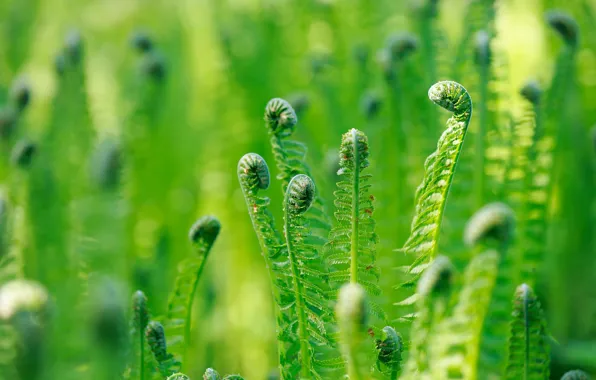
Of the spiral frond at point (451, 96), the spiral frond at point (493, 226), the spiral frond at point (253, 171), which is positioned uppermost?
the spiral frond at point (451, 96)

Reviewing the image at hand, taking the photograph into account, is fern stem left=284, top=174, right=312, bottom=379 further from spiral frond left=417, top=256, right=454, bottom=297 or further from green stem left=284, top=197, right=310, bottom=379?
spiral frond left=417, top=256, right=454, bottom=297

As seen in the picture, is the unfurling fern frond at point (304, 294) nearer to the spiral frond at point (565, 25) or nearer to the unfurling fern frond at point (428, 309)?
the unfurling fern frond at point (428, 309)

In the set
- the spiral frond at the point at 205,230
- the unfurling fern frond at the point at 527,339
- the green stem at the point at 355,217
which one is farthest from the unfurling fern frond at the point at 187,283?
the unfurling fern frond at the point at 527,339

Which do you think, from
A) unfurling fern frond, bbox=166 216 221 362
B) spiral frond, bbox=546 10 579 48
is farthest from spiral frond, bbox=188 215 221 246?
spiral frond, bbox=546 10 579 48

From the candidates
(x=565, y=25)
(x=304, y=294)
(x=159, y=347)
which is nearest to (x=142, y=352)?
(x=159, y=347)

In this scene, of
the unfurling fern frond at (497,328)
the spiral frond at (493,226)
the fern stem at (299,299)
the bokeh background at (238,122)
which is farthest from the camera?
the bokeh background at (238,122)

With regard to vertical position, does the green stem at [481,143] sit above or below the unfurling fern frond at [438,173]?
above
